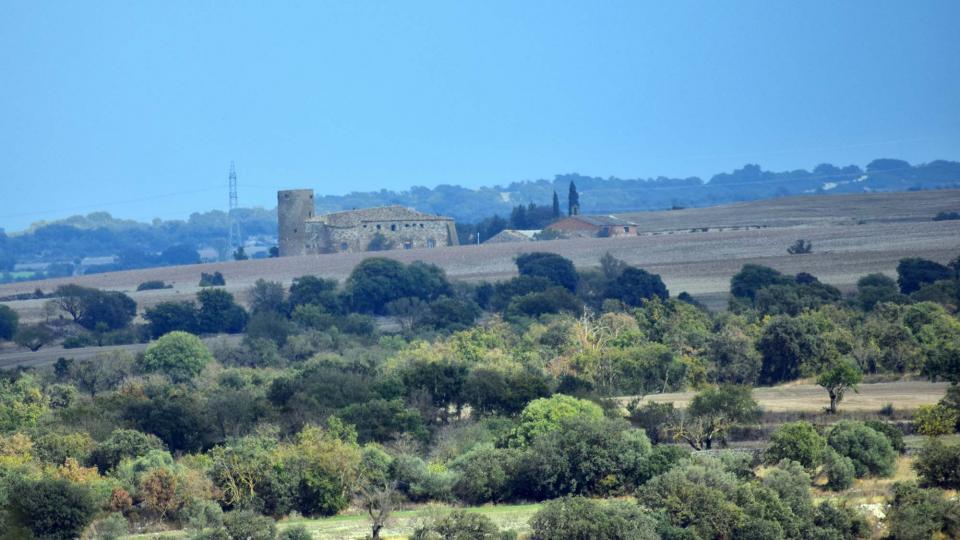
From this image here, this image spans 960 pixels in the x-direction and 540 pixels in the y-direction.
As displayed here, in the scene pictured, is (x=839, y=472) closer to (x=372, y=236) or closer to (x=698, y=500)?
(x=698, y=500)

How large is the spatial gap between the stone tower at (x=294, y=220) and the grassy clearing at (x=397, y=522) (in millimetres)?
70782

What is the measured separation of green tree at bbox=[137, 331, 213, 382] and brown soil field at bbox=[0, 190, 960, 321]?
911 inches

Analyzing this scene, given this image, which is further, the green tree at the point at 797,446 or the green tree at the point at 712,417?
the green tree at the point at 712,417

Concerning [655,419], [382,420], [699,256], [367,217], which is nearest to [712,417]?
[655,419]

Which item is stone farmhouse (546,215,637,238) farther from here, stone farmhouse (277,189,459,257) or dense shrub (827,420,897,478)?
dense shrub (827,420,897,478)

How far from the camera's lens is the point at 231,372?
184ft

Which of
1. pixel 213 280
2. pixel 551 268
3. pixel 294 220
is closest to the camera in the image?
pixel 551 268

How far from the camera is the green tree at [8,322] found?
258 feet

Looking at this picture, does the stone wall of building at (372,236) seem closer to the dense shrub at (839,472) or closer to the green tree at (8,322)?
the green tree at (8,322)

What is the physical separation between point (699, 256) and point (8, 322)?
1343 inches

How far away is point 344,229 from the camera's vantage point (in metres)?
105

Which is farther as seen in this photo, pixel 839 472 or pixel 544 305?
pixel 544 305

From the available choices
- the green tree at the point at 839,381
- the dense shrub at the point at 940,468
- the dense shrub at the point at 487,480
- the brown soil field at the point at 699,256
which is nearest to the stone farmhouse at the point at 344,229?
the brown soil field at the point at 699,256

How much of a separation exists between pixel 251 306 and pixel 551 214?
47.5 meters
